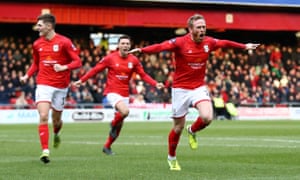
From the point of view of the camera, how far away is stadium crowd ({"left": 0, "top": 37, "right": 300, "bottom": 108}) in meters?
37.5

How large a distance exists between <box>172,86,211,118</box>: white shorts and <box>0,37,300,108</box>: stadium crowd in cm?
2422

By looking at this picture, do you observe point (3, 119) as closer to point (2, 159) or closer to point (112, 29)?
point (112, 29)

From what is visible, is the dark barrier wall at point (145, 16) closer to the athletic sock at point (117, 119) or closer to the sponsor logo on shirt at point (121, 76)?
the sponsor logo on shirt at point (121, 76)

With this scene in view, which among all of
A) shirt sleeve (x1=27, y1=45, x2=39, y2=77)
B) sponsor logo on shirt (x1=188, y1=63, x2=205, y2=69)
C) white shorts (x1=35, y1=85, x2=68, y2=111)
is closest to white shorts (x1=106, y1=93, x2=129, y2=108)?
white shorts (x1=35, y1=85, x2=68, y2=111)

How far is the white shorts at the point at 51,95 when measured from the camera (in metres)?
14.3

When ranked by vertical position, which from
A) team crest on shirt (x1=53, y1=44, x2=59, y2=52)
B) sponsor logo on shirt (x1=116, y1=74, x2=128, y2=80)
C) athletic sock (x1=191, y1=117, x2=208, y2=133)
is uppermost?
team crest on shirt (x1=53, y1=44, x2=59, y2=52)

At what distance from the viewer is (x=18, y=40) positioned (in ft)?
137

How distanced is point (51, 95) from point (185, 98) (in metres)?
3.05

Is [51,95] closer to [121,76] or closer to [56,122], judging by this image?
[56,122]

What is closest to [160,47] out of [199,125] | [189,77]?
[189,77]

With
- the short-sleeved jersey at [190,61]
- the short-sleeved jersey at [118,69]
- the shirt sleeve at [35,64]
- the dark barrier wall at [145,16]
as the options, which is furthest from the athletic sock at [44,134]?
the dark barrier wall at [145,16]

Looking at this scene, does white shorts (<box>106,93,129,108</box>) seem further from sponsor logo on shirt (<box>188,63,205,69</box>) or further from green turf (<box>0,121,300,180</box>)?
sponsor logo on shirt (<box>188,63,205,69</box>)

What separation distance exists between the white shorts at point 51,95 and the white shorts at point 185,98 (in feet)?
9.39

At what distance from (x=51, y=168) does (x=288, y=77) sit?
34.5m
